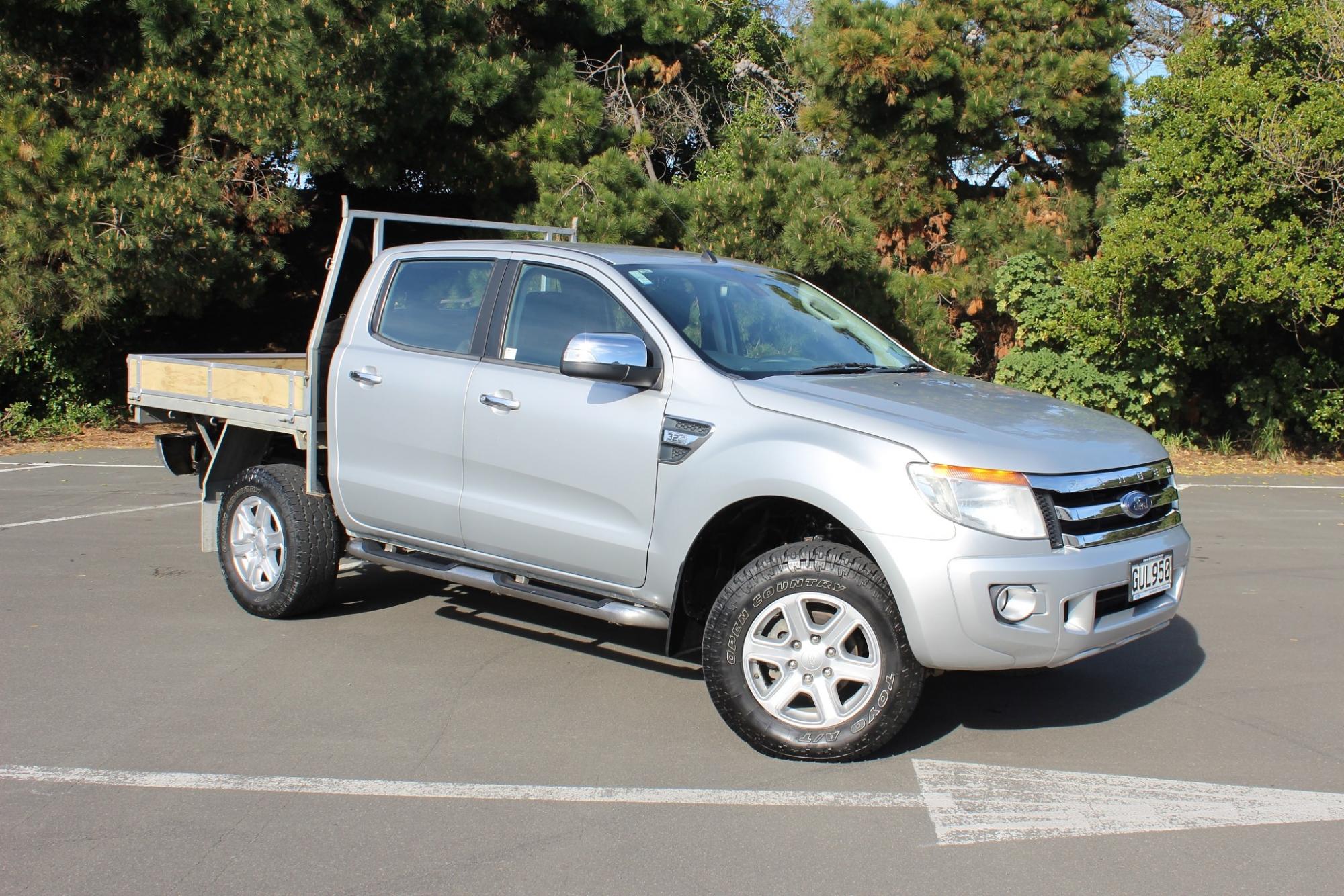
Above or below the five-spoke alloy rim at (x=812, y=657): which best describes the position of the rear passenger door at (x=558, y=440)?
above

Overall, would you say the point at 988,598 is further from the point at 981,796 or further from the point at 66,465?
the point at 66,465

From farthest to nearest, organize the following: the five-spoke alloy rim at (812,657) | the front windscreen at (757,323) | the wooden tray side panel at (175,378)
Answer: the wooden tray side panel at (175,378), the front windscreen at (757,323), the five-spoke alloy rim at (812,657)

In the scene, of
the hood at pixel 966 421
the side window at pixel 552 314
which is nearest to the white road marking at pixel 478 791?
the hood at pixel 966 421

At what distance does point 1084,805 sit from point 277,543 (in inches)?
173

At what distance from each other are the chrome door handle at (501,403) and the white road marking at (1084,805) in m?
2.33

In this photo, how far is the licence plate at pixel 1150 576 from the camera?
461 cm

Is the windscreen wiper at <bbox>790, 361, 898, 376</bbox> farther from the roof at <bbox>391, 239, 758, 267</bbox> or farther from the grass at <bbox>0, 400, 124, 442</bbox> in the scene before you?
the grass at <bbox>0, 400, 124, 442</bbox>

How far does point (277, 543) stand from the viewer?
6.59 meters

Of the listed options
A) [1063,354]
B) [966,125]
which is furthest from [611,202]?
[1063,354]

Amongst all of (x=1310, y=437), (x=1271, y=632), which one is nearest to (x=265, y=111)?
(x=1271, y=632)

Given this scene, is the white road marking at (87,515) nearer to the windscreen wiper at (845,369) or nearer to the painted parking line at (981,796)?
the painted parking line at (981,796)

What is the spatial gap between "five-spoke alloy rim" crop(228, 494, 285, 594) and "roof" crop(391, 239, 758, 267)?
175 cm

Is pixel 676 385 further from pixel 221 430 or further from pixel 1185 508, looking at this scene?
pixel 1185 508

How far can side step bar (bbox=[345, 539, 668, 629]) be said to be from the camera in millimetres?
5074
